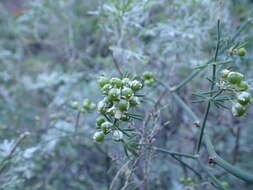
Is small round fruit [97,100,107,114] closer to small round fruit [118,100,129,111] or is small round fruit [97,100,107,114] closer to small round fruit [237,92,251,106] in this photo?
small round fruit [118,100,129,111]

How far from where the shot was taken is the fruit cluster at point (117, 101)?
A: 1.17m

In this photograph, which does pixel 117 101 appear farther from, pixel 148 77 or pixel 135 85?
pixel 148 77

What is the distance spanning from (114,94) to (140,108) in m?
1.54

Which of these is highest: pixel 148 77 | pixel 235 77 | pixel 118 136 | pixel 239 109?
pixel 148 77

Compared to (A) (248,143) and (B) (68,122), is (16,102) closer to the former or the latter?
(B) (68,122)

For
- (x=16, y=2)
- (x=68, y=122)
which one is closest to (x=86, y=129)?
(x=68, y=122)

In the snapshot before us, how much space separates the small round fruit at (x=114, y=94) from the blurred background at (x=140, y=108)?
677mm

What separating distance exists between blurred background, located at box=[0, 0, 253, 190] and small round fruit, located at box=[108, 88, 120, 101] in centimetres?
68

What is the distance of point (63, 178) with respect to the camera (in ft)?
8.57

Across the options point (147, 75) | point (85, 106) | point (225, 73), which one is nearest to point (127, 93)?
point (225, 73)

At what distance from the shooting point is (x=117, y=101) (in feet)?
3.87

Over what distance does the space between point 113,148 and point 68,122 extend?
44 cm

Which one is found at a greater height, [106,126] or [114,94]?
[114,94]

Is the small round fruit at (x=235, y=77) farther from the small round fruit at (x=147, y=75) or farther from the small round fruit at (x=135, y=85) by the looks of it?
the small round fruit at (x=147, y=75)
